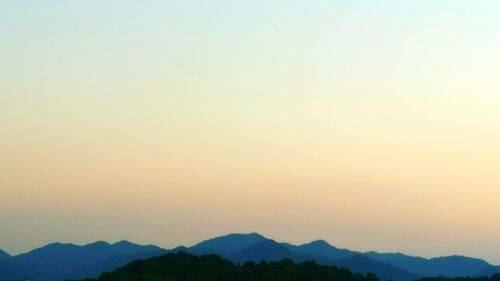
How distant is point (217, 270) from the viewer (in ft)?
538

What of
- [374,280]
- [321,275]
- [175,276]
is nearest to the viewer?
[175,276]

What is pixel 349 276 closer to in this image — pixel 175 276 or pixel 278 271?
pixel 278 271

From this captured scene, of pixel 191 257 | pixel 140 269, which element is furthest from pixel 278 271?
pixel 140 269

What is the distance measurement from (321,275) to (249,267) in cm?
1382

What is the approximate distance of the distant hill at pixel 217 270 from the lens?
505 feet

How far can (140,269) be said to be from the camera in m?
152

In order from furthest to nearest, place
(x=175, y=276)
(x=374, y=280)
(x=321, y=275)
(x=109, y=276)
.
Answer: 1. (x=374, y=280)
2. (x=321, y=275)
3. (x=175, y=276)
4. (x=109, y=276)

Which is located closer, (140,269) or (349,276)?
(140,269)

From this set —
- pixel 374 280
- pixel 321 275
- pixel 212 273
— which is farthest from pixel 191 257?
pixel 374 280

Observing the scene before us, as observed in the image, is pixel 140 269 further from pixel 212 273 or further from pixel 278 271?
pixel 278 271

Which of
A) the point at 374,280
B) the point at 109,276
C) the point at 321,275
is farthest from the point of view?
the point at 374,280

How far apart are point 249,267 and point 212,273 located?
33.7ft

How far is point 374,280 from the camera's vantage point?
180m

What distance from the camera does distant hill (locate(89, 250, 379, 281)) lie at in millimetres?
154000
